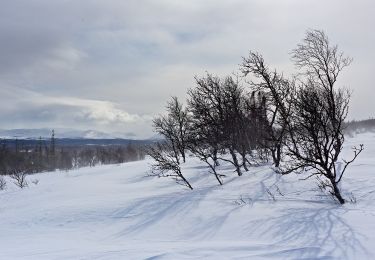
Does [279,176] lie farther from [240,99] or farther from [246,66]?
[240,99]

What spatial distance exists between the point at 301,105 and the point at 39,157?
102 meters

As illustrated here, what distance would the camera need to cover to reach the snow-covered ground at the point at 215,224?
30.8ft

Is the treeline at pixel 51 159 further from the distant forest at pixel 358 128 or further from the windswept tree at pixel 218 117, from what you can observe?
the windswept tree at pixel 218 117

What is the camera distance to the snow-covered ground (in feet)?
30.8

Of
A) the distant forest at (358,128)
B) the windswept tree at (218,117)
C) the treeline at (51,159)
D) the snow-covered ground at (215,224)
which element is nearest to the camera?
the snow-covered ground at (215,224)

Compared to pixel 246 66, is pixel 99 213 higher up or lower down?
lower down

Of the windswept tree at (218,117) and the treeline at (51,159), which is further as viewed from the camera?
the treeline at (51,159)

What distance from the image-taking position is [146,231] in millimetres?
14258

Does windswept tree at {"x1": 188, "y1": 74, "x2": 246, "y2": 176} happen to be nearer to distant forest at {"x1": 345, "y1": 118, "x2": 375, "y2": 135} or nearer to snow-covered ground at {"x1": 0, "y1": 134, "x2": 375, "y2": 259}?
snow-covered ground at {"x1": 0, "y1": 134, "x2": 375, "y2": 259}

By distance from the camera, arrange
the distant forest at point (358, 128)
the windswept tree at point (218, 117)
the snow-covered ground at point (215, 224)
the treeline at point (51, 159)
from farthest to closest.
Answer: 1. the treeline at point (51, 159)
2. the distant forest at point (358, 128)
3. the windswept tree at point (218, 117)
4. the snow-covered ground at point (215, 224)

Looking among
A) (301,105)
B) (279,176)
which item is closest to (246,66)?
(279,176)

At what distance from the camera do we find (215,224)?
522 inches

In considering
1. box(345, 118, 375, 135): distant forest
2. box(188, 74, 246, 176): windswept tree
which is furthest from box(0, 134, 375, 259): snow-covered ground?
box(345, 118, 375, 135): distant forest

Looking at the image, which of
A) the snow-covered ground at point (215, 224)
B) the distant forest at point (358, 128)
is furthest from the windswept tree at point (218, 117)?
the distant forest at point (358, 128)
